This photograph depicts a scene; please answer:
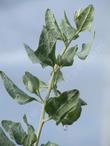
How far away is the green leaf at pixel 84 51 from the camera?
4.21 feet

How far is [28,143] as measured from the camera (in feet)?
3.67

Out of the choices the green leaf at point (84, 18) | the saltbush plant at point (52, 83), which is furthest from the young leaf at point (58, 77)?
the green leaf at point (84, 18)

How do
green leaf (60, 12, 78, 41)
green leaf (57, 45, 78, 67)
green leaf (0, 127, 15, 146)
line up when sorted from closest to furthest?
green leaf (0, 127, 15, 146)
green leaf (57, 45, 78, 67)
green leaf (60, 12, 78, 41)

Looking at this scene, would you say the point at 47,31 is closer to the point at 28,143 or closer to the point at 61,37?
the point at 61,37

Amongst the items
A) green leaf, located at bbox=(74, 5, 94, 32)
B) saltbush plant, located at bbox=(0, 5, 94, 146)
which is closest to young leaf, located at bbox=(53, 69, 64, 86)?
saltbush plant, located at bbox=(0, 5, 94, 146)

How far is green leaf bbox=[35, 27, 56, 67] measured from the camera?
1.22 metres

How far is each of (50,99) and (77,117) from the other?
96 mm

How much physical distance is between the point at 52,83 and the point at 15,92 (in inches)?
4.9

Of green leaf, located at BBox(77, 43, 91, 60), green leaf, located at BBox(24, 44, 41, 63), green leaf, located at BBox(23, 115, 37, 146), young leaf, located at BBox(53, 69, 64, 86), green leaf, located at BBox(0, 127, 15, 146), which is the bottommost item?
green leaf, located at BBox(23, 115, 37, 146)

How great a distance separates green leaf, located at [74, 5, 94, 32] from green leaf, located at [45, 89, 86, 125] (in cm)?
27

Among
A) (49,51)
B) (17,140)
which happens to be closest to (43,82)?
(49,51)

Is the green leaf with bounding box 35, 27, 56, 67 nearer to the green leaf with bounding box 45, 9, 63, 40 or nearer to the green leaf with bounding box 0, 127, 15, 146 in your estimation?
the green leaf with bounding box 45, 9, 63, 40

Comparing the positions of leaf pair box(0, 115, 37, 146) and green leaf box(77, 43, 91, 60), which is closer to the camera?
leaf pair box(0, 115, 37, 146)

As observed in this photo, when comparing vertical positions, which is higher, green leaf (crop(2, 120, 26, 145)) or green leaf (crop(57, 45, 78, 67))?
green leaf (crop(57, 45, 78, 67))
